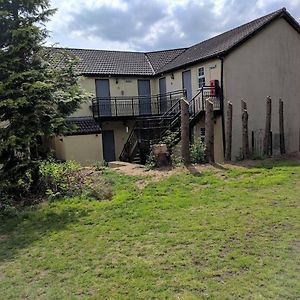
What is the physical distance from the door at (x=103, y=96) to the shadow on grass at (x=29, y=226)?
41.6ft

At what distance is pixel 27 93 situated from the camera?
24.4ft

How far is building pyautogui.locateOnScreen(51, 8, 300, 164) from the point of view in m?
16.2

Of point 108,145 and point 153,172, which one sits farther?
point 108,145

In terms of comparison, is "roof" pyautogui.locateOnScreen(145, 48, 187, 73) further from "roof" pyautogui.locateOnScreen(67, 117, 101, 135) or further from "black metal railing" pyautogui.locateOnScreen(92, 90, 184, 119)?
"roof" pyautogui.locateOnScreen(67, 117, 101, 135)

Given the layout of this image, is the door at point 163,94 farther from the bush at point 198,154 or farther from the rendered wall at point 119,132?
the bush at point 198,154

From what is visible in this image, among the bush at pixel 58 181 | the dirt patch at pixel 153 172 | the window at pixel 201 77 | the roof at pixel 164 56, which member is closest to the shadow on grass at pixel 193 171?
the dirt patch at pixel 153 172

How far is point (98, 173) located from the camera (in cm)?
1101

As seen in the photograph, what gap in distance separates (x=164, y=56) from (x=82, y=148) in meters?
9.62

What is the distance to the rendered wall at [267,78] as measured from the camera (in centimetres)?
1636

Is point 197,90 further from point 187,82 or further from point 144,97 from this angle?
point 144,97

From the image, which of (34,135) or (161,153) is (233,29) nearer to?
(161,153)

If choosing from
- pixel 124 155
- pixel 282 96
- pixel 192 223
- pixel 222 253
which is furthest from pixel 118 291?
pixel 282 96

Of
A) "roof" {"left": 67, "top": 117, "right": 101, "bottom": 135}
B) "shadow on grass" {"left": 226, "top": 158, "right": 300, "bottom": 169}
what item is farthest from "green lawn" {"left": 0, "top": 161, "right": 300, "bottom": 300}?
"roof" {"left": 67, "top": 117, "right": 101, "bottom": 135}

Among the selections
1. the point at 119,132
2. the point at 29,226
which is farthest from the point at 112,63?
the point at 29,226
